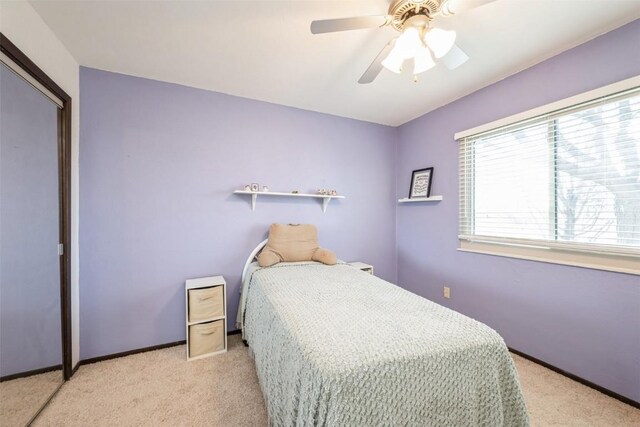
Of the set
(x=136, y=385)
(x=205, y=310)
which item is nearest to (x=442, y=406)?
(x=205, y=310)

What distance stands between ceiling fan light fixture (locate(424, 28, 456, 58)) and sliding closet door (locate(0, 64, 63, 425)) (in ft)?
7.33

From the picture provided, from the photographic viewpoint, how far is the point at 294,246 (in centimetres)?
254

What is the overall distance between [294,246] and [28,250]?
6.05 ft

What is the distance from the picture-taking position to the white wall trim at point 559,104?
1.55m

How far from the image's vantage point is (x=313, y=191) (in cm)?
291

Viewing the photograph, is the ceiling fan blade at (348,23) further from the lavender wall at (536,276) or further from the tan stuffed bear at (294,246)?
the tan stuffed bear at (294,246)

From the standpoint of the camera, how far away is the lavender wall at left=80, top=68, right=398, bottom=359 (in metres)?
2.06

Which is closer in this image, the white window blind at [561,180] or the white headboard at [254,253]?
the white window blind at [561,180]

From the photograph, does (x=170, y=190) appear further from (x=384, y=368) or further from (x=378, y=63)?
(x=384, y=368)

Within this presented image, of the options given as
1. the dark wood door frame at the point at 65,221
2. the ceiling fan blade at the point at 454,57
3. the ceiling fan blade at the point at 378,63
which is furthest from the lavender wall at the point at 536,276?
the dark wood door frame at the point at 65,221

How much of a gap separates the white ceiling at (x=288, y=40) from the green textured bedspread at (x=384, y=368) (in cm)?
177

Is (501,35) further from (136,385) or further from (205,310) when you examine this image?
(136,385)

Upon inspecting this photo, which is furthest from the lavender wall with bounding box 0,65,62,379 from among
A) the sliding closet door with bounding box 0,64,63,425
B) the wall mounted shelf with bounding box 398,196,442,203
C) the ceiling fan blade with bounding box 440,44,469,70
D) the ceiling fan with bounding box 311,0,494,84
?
the wall mounted shelf with bounding box 398,196,442,203

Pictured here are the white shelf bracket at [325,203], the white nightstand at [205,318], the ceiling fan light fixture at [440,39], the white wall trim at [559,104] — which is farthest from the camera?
the white shelf bracket at [325,203]
